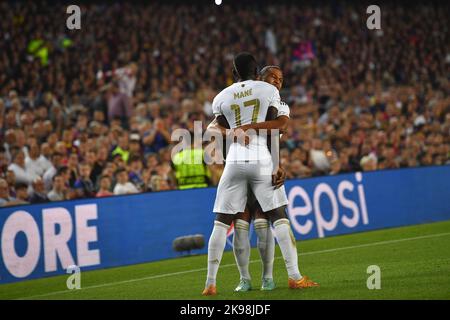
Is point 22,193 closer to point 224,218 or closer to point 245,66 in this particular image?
point 224,218

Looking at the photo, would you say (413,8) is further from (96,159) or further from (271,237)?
(271,237)

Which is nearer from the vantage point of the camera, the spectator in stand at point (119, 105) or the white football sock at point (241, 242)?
the white football sock at point (241, 242)

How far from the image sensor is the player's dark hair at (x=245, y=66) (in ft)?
31.0

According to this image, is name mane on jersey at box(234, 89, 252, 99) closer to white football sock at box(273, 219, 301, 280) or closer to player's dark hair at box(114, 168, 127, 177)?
white football sock at box(273, 219, 301, 280)

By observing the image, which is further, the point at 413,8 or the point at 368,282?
the point at 413,8

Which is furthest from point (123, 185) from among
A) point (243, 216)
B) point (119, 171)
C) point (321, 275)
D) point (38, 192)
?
point (243, 216)

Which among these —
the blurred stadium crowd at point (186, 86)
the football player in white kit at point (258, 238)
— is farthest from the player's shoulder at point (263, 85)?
the blurred stadium crowd at point (186, 86)

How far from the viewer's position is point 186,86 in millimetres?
25109

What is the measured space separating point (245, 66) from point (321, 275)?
297 cm

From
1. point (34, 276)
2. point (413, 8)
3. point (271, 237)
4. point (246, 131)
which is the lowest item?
point (34, 276)

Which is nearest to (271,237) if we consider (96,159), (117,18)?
(96,159)

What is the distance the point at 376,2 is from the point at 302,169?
50.6 feet

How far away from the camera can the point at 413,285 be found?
9609 mm

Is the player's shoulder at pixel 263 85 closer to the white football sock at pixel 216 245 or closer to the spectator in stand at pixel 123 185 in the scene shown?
the white football sock at pixel 216 245
